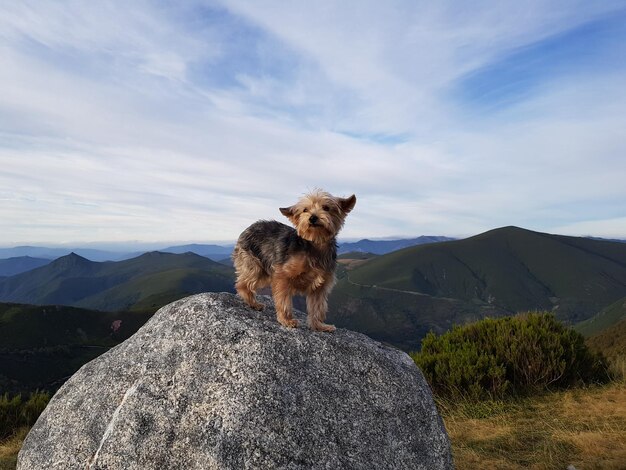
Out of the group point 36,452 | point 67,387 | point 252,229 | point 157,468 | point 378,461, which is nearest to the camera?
point 157,468

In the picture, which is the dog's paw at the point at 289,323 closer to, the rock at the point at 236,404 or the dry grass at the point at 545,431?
the rock at the point at 236,404

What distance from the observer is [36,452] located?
271 inches

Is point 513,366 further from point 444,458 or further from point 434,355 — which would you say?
point 444,458

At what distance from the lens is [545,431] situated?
10.4 meters

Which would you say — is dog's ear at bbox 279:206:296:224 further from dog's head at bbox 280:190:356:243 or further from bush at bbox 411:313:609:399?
bush at bbox 411:313:609:399

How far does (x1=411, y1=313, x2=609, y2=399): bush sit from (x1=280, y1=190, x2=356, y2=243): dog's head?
26.6 ft

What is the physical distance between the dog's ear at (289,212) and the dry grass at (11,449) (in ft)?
26.9

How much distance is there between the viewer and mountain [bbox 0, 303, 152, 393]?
9814cm

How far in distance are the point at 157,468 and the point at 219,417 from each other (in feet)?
3.18

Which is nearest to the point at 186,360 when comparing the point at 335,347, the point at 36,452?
the point at 335,347

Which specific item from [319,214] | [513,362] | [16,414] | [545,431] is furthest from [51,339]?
[319,214]

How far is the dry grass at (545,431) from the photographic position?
904cm

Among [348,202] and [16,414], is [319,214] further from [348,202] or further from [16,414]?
[16,414]

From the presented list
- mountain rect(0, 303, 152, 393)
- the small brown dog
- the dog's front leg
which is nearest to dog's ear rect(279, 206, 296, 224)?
the small brown dog
